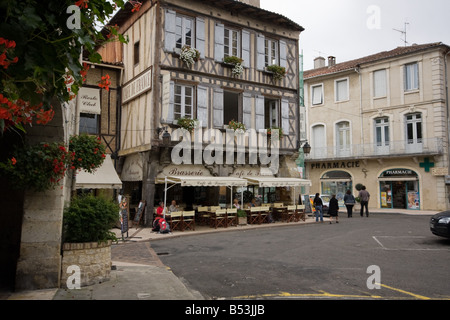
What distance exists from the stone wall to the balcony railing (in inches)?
810

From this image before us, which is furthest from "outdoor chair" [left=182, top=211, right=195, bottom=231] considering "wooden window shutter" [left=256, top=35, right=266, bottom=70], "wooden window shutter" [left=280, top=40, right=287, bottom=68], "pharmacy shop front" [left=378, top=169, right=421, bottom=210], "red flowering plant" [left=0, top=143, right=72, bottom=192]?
"pharmacy shop front" [left=378, top=169, right=421, bottom=210]

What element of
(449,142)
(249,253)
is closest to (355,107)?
(449,142)

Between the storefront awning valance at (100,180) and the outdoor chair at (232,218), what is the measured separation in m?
4.16

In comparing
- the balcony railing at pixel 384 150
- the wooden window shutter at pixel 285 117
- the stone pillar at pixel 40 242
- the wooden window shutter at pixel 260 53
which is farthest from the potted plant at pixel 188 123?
the balcony railing at pixel 384 150

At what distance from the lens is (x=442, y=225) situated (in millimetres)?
9570

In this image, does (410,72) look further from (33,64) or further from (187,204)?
(33,64)

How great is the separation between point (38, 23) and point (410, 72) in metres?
24.0

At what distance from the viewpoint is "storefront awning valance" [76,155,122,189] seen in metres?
13.0

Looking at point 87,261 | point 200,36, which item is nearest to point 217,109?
point 200,36

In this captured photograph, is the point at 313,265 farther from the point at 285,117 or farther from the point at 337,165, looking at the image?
Answer: the point at 337,165

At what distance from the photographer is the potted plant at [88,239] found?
5.40m

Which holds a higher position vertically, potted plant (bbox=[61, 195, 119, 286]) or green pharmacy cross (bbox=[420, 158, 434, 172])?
green pharmacy cross (bbox=[420, 158, 434, 172])

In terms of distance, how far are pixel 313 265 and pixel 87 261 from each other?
4028 mm

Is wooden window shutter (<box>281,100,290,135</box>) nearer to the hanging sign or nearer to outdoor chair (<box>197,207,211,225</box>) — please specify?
outdoor chair (<box>197,207,211,225</box>)
